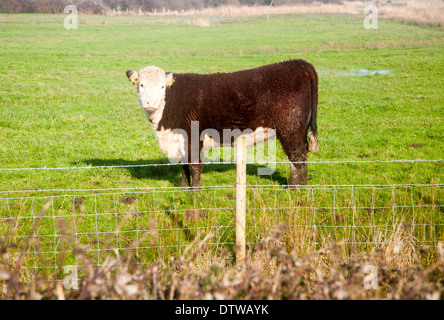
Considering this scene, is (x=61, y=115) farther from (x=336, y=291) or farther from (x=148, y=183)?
(x=336, y=291)

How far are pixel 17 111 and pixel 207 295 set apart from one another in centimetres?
1184

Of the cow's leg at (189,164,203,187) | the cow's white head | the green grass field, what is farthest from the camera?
the cow's leg at (189,164,203,187)

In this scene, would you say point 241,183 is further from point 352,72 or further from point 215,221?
point 352,72

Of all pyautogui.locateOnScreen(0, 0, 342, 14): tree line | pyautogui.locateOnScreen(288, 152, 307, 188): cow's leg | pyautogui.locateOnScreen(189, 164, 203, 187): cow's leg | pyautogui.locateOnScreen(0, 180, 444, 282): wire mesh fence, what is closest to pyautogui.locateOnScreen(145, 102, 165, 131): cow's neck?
pyautogui.locateOnScreen(189, 164, 203, 187): cow's leg

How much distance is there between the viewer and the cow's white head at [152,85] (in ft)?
20.8

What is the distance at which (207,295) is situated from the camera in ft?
8.05

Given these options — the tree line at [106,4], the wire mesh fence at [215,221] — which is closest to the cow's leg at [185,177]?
the wire mesh fence at [215,221]

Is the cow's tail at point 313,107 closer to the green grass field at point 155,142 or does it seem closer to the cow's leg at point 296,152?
the cow's leg at point 296,152

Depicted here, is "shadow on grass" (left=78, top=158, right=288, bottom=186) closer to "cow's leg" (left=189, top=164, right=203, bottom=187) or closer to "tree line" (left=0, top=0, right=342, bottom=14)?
"cow's leg" (left=189, top=164, right=203, bottom=187)

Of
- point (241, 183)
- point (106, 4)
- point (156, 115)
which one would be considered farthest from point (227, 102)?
point (106, 4)

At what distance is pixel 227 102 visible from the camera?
6.50 m

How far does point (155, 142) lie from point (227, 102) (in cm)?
379

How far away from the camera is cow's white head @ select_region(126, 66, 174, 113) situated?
6.33 m

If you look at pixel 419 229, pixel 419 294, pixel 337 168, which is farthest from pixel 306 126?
pixel 419 294
